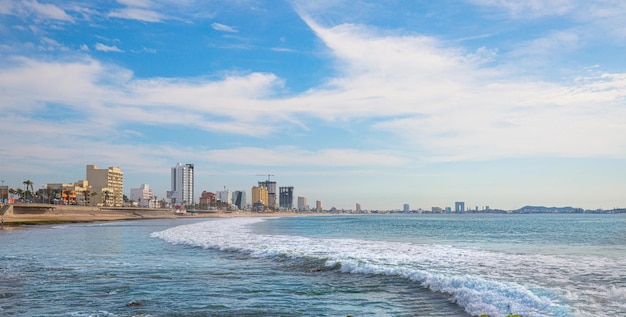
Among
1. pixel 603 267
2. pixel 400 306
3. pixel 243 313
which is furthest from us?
pixel 603 267

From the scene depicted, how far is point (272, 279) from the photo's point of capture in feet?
64.3

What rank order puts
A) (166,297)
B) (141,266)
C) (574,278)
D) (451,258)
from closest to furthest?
(166,297), (574,278), (141,266), (451,258)

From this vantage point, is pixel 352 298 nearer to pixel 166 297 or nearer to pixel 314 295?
pixel 314 295

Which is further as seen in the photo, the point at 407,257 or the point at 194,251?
the point at 194,251

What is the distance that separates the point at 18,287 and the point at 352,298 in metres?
11.6

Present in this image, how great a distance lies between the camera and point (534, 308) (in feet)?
44.9

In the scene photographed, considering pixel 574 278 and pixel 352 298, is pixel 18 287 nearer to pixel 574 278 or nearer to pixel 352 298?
pixel 352 298

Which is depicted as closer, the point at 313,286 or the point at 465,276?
the point at 313,286

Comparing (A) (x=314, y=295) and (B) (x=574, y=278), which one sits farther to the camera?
(B) (x=574, y=278)

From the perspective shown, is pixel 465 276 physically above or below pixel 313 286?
above

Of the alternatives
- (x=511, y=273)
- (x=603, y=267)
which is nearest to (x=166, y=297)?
(x=511, y=273)

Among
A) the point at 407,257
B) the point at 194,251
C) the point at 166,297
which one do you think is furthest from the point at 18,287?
the point at 407,257

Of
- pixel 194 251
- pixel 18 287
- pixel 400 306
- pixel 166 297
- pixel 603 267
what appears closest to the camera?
pixel 400 306

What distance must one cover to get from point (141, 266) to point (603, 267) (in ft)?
69.0
